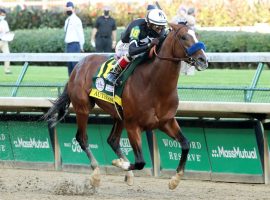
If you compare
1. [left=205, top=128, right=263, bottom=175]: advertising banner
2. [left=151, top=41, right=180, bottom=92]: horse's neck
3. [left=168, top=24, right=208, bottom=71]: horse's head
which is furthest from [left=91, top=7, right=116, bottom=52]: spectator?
[left=168, top=24, right=208, bottom=71]: horse's head

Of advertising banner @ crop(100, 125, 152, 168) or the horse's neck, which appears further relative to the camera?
advertising banner @ crop(100, 125, 152, 168)

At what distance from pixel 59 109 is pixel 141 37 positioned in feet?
5.74

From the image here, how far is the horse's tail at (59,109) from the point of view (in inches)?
428

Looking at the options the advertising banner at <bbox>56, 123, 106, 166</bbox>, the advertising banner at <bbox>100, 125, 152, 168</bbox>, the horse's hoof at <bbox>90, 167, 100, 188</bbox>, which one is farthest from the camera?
the advertising banner at <bbox>56, 123, 106, 166</bbox>

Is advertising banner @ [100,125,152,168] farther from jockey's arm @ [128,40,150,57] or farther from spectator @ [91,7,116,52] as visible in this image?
spectator @ [91,7,116,52]

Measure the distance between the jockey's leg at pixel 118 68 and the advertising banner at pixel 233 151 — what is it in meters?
1.49

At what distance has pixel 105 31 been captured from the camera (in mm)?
18781

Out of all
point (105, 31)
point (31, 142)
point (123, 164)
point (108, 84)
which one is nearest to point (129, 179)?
point (123, 164)

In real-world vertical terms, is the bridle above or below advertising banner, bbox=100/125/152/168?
above

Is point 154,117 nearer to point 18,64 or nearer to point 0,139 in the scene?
point 0,139

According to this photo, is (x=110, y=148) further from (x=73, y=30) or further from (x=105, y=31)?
(x=105, y=31)

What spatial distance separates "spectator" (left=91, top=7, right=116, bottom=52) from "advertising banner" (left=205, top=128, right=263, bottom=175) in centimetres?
827

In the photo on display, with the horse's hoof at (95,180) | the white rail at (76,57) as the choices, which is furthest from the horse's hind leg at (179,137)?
the white rail at (76,57)

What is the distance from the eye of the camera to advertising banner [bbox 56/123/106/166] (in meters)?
11.7
